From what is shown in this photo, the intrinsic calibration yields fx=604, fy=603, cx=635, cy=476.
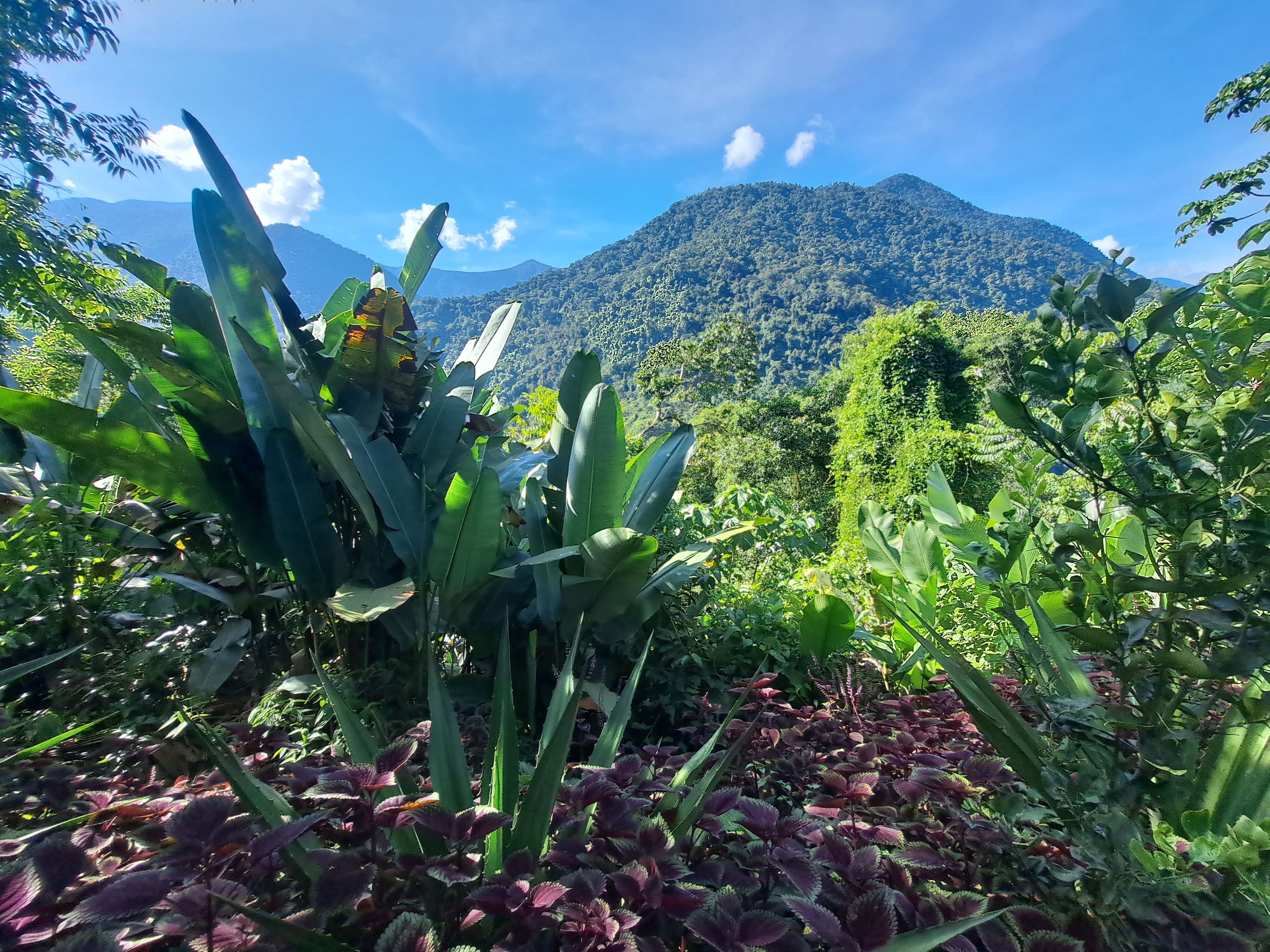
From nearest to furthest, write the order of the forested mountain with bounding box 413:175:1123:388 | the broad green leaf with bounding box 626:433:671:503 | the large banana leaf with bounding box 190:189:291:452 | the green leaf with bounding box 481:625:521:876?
the green leaf with bounding box 481:625:521:876
the large banana leaf with bounding box 190:189:291:452
the broad green leaf with bounding box 626:433:671:503
the forested mountain with bounding box 413:175:1123:388

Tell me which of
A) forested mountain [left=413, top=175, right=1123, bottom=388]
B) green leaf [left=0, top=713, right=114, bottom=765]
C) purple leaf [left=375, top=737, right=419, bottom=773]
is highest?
forested mountain [left=413, top=175, right=1123, bottom=388]

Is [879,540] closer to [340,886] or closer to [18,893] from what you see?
[340,886]

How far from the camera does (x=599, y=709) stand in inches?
61.7

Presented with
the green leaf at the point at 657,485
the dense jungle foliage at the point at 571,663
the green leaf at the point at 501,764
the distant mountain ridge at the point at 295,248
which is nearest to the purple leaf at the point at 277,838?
the dense jungle foliage at the point at 571,663

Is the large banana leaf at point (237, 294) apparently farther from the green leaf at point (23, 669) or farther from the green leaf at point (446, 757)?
the green leaf at point (446, 757)

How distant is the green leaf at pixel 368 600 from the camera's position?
1236 mm

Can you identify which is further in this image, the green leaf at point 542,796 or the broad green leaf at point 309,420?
the broad green leaf at point 309,420

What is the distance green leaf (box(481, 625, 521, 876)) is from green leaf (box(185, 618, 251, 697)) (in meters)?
0.94

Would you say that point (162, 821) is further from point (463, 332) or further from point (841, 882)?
point (463, 332)

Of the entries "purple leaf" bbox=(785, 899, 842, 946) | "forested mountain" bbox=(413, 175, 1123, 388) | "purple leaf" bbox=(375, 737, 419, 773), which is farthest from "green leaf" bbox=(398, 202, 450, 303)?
"forested mountain" bbox=(413, 175, 1123, 388)

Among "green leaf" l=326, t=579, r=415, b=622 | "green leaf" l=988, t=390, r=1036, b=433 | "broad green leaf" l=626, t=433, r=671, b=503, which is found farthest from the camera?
"broad green leaf" l=626, t=433, r=671, b=503

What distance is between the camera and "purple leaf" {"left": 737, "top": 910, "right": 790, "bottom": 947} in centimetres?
54

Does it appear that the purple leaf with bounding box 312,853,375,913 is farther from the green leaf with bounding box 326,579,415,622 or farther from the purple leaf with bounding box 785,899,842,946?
the green leaf with bounding box 326,579,415,622

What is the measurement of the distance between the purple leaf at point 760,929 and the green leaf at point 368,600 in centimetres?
91
